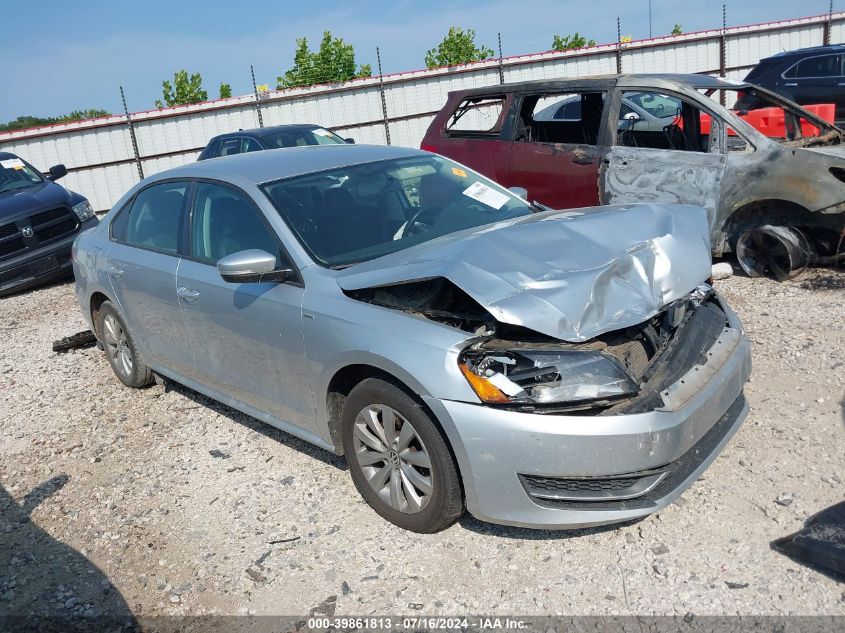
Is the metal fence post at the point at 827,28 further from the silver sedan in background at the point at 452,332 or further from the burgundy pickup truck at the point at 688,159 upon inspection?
the silver sedan in background at the point at 452,332

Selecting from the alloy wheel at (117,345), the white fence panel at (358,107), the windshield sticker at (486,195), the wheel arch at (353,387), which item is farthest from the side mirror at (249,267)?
the white fence panel at (358,107)

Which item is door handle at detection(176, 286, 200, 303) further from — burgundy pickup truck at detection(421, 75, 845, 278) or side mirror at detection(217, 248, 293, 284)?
burgundy pickup truck at detection(421, 75, 845, 278)

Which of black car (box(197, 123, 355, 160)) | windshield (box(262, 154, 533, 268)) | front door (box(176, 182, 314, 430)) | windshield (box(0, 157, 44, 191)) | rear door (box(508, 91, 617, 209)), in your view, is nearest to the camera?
front door (box(176, 182, 314, 430))

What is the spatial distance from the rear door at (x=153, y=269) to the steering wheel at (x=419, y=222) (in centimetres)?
143

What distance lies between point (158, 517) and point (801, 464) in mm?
3175

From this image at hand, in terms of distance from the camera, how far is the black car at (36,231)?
9172mm

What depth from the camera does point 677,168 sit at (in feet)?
21.1

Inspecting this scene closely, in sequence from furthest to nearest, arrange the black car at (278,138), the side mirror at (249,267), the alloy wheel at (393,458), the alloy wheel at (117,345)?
the black car at (278,138), the alloy wheel at (117,345), the side mirror at (249,267), the alloy wheel at (393,458)

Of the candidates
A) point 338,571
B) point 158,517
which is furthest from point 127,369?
point 338,571

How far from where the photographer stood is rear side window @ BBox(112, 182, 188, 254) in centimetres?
453

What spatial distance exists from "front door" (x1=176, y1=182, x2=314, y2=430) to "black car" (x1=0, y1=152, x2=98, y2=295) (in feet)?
19.6

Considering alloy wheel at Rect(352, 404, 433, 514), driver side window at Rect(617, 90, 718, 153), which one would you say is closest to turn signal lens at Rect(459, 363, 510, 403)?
alloy wheel at Rect(352, 404, 433, 514)

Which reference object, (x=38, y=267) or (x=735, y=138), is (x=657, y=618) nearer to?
(x=735, y=138)

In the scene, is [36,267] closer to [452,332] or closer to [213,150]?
[213,150]
